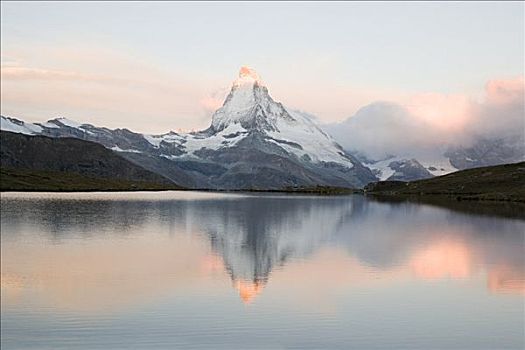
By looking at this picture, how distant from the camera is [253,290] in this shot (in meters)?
39.4

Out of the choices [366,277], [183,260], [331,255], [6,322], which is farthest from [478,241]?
[6,322]

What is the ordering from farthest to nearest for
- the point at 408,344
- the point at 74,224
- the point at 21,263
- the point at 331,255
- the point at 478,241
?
the point at 74,224 → the point at 478,241 → the point at 331,255 → the point at 21,263 → the point at 408,344

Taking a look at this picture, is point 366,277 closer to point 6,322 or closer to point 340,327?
point 340,327

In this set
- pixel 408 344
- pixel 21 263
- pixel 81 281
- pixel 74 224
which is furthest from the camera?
pixel 74 224

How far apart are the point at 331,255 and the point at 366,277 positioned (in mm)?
12701

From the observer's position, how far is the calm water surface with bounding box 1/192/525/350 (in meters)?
28.2

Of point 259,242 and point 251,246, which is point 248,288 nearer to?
point 251,246

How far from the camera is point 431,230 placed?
8656cm

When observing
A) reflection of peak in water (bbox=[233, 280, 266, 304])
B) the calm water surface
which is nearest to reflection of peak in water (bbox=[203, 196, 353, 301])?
reflection of peak in water (bbox=[233, 280, 266, 304])

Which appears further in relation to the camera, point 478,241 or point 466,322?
point 478,241

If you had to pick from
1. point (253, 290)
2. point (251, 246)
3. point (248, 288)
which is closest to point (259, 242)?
point (251, 246)

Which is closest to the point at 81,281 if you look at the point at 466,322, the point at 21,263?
the point at 21,263

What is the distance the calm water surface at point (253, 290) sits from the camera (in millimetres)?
28188

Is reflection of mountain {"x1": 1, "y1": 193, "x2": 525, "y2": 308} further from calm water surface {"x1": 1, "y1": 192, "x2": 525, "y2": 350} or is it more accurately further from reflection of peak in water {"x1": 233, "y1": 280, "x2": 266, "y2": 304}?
calm water surface {"x1": 1, "y1": 192, "x2": 525, "y2": 350}
